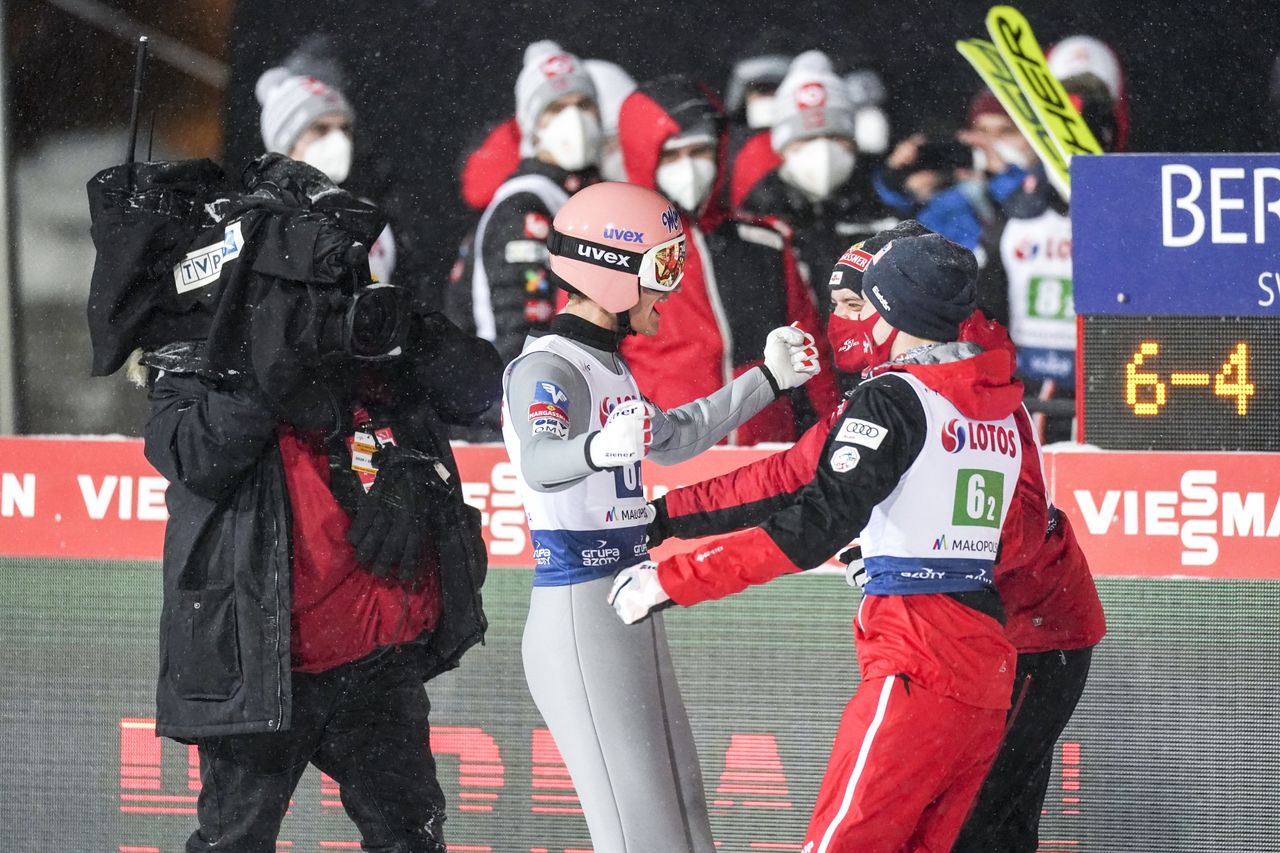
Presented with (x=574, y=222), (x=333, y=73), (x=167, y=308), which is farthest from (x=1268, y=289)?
(x=333, y=73)

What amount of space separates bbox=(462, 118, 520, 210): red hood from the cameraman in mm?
2136

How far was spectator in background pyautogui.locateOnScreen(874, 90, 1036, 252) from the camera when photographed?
5281 mm

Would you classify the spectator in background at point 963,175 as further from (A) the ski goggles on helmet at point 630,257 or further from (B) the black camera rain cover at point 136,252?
(B) the black camera rain cover at point 136,252

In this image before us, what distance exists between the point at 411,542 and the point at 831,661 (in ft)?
4.85

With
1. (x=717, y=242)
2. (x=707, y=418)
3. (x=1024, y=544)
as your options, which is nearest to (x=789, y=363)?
(x=707, y=418)

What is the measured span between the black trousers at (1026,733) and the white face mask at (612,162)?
2536 millimetres

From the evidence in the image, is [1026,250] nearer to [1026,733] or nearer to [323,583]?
[1026,733]

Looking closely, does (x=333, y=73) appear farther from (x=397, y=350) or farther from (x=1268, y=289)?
(x=1268, y=289)

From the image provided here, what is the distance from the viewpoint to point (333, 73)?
5.38 meters

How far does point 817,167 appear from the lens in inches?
210

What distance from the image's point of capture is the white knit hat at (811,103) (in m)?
5.28

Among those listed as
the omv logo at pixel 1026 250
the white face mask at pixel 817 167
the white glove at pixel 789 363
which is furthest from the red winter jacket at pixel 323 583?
the omv logo at pixel 1026 250

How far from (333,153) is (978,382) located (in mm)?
3101

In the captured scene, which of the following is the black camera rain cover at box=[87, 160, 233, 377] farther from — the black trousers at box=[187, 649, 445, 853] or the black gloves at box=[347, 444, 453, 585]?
the black trousers at box=[187, 649, 445, 853]
